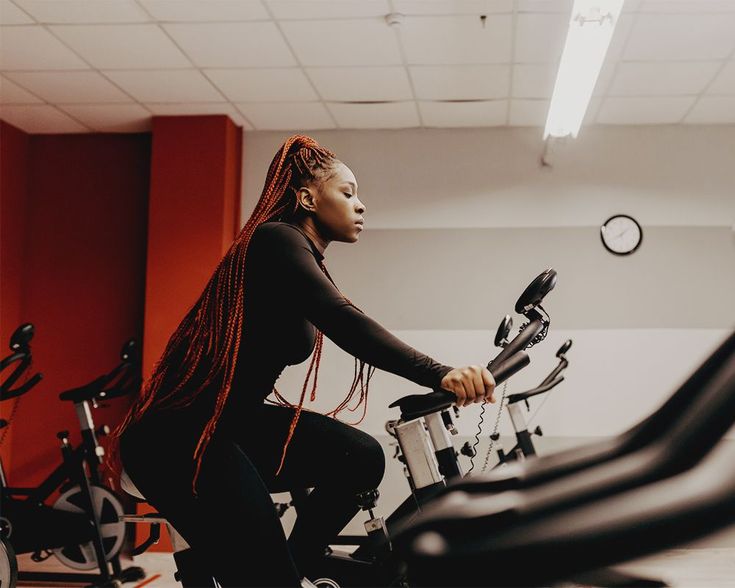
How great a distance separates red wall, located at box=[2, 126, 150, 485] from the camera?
4805mm

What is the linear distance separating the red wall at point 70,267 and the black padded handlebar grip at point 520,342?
13.0 ft

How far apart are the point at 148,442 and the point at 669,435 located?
3.47 feet

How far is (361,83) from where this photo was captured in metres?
4.22

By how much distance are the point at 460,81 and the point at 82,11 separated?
2.08 metres

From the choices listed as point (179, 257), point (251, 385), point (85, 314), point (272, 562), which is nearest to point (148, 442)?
point (251, 385)

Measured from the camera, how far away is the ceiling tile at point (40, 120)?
4.64 metres

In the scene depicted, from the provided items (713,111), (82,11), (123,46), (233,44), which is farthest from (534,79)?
(82,11)

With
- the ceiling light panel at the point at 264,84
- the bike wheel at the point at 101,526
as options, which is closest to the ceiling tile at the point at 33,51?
the ceiling light panel at the point at 264,84

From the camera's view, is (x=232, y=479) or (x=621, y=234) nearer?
(x=232, y=479)

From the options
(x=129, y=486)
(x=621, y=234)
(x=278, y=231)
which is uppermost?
(x=621, y=234)

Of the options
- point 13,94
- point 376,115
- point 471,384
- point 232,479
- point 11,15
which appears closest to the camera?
point 471,384

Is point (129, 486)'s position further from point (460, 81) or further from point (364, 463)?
point (460, 81)

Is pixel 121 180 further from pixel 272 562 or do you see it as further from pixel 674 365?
pixel 272 562

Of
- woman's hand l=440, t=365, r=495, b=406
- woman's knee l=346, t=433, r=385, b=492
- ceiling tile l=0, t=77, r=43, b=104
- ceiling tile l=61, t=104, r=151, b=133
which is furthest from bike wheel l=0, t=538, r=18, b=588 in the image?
ceiling tile l=61, t=104, r=151, b=133
